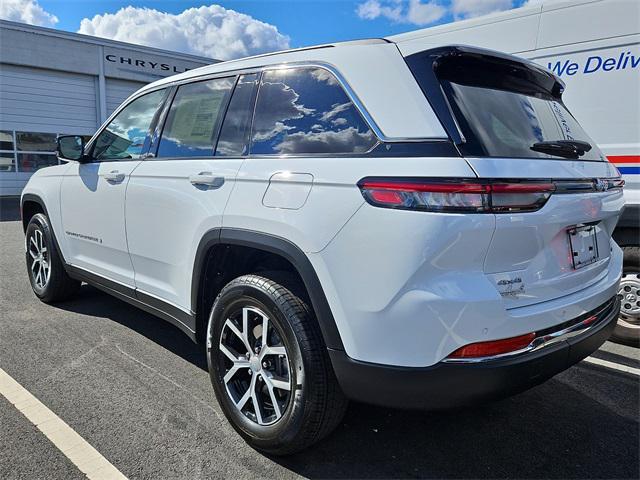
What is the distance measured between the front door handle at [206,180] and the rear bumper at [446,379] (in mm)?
1104

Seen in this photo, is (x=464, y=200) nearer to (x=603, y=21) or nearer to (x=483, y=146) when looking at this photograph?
(x=483, y=146)

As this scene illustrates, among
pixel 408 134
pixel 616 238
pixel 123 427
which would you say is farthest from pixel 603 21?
pixel 123 427

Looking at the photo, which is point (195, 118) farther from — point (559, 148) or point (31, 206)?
point (31, 206)

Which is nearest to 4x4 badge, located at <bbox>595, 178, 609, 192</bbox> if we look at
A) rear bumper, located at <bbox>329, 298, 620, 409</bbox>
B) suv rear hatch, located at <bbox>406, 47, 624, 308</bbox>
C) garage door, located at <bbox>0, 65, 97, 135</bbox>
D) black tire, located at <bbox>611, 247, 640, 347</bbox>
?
suv rear hatch, located at <bbox>406, 47, 624, 308</bbox>

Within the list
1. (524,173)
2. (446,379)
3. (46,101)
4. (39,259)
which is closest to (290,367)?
(446,379)

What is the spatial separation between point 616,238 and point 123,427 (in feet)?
12.3

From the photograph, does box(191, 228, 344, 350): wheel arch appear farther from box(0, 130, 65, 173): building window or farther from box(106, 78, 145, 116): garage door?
box(106, 78, 145, 116): garage door

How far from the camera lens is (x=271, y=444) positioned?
2346 mm

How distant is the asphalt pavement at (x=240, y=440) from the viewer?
236cm

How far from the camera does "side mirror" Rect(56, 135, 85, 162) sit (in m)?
3.94

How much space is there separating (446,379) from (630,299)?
2.87 m

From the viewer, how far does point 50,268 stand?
4.48 m

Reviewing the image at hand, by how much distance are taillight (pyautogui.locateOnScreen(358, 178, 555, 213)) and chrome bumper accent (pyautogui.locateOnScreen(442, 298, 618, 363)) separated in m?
0.55

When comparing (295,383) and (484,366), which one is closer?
(484,366)
